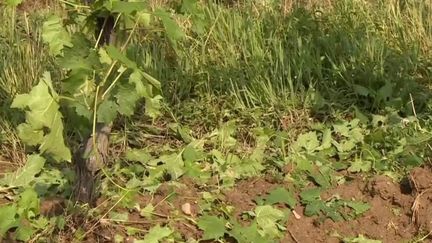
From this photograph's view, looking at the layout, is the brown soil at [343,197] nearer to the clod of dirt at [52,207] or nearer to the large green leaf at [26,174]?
the clod of dirt at [52,207]

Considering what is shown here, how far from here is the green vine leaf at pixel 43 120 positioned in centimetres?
247

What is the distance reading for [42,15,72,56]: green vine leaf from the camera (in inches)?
102

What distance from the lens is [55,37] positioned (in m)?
2.59

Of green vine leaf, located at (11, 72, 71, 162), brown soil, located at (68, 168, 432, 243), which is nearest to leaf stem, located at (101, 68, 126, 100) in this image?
green vine leaf, located at (11, 72, 71, 162)

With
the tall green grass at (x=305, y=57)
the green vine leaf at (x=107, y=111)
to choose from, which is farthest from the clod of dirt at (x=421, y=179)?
the green vine leaf at (x=107, y=111)

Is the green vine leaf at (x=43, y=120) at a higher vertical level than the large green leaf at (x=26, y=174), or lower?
higher

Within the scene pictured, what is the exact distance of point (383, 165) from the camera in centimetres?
356

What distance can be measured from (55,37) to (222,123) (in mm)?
1463

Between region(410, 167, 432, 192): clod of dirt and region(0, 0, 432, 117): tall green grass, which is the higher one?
region(0, 0, 432, 117): tall green grass

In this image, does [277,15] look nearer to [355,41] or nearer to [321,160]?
[355,41]

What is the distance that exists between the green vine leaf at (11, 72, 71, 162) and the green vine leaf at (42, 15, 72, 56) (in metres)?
0.13

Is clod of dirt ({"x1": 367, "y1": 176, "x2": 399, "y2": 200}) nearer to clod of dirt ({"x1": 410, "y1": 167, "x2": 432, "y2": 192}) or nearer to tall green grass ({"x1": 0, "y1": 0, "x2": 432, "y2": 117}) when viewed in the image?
clod of dirt ({"x1": 410, "y1": 167, "x2": 432, "y2": 192})

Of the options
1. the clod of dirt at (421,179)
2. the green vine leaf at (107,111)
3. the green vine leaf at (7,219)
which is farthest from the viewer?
the clod of dirt at (421,179)

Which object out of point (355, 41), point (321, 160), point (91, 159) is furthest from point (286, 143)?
point (91, 159)
